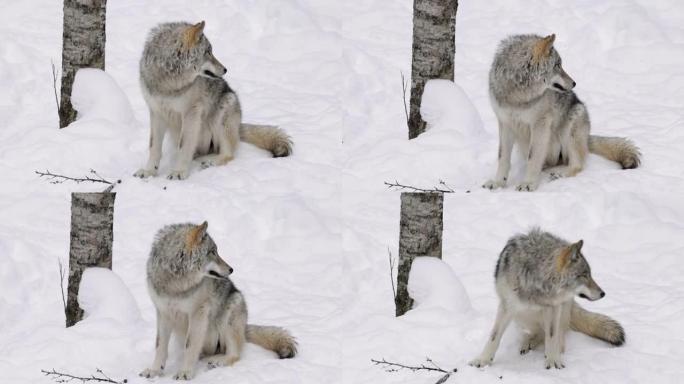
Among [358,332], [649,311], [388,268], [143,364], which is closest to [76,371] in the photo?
[143,364]

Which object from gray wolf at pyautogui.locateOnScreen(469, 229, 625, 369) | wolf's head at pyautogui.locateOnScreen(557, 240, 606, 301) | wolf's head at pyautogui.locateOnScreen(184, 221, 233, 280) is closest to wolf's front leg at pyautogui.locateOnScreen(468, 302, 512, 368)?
gray wolf at pyautogui.locateOnScreen(469, 229, 625, 369)

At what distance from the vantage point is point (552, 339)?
6668 mm

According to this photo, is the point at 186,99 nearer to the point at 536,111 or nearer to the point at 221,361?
the point at 221,361

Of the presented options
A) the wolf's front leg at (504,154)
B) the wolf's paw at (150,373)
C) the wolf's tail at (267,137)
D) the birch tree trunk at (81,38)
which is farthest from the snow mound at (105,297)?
the wolf's front leg at (504,154)

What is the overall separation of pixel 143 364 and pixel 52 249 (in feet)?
8.19

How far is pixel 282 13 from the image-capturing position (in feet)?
39.5

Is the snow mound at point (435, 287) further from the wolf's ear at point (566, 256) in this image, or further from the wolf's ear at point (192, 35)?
the wolf's ear at point (192, 35)

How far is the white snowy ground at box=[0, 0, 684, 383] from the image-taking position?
7203 millimetres

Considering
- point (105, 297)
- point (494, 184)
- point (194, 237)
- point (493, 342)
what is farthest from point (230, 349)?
point (494, 184)

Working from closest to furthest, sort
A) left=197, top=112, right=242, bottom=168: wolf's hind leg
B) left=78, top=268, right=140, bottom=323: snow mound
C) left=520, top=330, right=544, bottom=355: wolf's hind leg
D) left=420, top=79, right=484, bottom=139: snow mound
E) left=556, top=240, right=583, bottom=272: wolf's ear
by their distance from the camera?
left=556, top=240, right=583, bottom=272: wolf's ear
left=520, top=330, right=544, bottom=355: wolf's hind leg
left=78, top=268, right=140, bottom=323: snow mound
left=197, top=112, right=242, bottom=168: wolf's hind leg
left=420, top=79, right=484, bottom=139: snow mound

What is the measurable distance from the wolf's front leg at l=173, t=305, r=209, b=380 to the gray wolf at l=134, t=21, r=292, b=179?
141 cm

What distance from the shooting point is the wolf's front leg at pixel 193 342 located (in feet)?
22.6

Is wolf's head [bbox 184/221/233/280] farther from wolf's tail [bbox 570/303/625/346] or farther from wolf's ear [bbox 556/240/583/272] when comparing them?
wolf's tail [bbox 570/303/625/346]

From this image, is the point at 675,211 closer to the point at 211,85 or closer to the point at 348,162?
the point at 348,162
